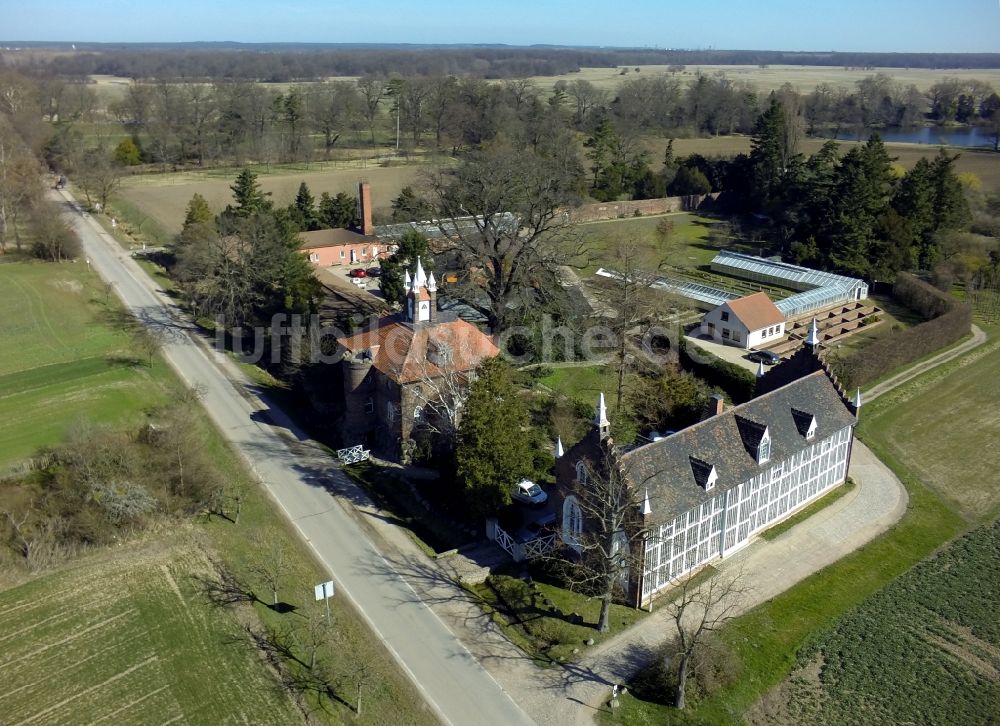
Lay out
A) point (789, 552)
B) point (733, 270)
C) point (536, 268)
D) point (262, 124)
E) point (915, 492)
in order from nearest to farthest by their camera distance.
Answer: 1. point (789, 552)
2. point (915, 492)
3. point (536, 268)
4. point (733, 270)
5. point (262, 124)

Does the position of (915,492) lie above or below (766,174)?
below

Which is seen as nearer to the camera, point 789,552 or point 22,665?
point 22,665

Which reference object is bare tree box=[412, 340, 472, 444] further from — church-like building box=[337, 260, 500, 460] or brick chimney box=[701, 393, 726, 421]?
brick chimney box=[701, 393, 726, 421]

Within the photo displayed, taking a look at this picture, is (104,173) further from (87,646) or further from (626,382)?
(87,646)

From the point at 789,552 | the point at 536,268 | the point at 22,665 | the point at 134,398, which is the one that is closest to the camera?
the point at 22,665

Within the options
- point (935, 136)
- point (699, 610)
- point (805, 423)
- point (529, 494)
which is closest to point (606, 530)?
point (699, 610)

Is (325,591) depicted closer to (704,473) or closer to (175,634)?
(175,634)

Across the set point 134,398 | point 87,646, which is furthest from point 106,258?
point 87,646
